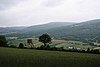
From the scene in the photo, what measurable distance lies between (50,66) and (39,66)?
3.23 feet

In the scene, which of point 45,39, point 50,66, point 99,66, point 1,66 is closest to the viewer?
point 1,66

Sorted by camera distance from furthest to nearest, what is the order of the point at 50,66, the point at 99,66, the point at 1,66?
the point at 99,66, the point at 50,66, the point at 1,66

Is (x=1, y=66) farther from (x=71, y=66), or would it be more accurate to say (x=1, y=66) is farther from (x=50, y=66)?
(x=71, y=66)

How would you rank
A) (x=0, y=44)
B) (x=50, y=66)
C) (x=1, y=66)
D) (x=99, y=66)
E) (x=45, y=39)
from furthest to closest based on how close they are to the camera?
(x=45, y=39), (x=0, y=44), (x=99, y=66), (x=50, y=66), (x=1, y=66)

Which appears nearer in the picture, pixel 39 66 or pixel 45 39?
pixel 39 66

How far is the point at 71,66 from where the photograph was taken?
22.5 meters

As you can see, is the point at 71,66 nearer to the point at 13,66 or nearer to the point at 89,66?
the point at 89,66

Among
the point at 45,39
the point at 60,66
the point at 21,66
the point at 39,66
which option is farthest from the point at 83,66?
the point at 45,39

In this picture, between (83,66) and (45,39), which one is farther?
(45,39)

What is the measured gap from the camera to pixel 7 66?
20344mm

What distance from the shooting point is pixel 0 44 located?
284ft

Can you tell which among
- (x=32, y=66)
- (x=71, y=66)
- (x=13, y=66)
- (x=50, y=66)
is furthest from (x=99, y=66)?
(x=13, y=66)

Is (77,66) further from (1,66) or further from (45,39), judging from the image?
(45,39)

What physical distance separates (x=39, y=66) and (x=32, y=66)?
0.62 meters
